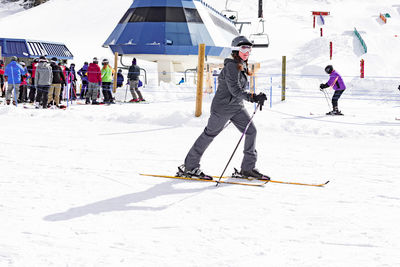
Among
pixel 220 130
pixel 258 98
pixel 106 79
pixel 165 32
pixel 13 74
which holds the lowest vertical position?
pixel 220 130

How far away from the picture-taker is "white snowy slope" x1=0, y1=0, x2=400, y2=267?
2.83 m

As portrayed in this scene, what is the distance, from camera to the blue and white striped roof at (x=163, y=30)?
19.3 meters

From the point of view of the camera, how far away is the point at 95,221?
11.1 ft

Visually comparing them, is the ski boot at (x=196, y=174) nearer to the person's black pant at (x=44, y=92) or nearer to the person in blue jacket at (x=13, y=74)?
the person's black pant at (x=44, y=92)

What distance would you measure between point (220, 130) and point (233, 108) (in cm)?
30

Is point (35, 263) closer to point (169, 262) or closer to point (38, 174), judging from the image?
point (169, 262)

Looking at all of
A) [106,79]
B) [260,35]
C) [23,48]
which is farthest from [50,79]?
[260,35]

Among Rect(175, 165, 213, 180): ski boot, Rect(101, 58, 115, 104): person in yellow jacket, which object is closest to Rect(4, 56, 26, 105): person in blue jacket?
Rect(101, 58, 115, 104): person in yellow jacket

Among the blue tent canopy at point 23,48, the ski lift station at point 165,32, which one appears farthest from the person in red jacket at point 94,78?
the blue tent canopy at point 23,48

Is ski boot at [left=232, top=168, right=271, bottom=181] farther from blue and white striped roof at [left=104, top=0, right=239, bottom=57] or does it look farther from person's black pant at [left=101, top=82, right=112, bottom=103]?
blue and white striped roof at [left=104, top=0, right=239, bottom=57]

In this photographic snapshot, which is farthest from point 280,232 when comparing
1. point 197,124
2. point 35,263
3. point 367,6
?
point 367,6

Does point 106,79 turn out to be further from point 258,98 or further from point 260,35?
point 260,35

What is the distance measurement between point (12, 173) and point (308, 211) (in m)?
3.41

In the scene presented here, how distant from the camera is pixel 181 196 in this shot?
422cm
